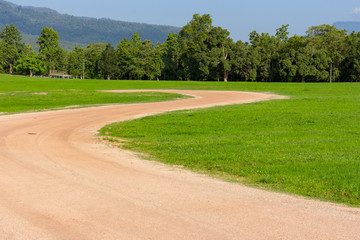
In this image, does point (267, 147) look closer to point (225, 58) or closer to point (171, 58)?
point (225, 58)

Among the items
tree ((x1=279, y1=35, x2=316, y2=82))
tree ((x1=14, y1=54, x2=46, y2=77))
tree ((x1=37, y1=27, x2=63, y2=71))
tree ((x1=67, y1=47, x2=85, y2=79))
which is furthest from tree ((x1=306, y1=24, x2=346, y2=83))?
tree ((x1=14, y1=54, x2=46, y2=77))

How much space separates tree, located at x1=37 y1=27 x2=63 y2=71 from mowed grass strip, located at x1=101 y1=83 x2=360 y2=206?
115219 millimetres

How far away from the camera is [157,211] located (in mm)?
6164

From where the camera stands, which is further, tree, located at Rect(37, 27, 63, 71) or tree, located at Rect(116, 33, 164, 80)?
tree, located at Rect(37, 27, 63, 71)

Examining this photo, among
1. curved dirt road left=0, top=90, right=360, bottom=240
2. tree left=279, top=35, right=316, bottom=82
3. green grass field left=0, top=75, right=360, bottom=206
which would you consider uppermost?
tree left=279, top=35, right=316, bottom=82

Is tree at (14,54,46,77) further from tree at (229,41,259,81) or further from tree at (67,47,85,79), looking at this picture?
tree at (229,41,259,81)

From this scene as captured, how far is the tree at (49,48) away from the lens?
4966 inches

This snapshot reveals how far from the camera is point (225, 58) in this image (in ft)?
302

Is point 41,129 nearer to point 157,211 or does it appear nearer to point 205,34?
point 157,211

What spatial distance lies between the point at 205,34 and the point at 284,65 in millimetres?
22739

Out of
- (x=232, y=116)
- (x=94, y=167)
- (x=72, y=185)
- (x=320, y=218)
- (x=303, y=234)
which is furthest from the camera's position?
(x=232, y=116)

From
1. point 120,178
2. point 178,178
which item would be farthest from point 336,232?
point 120,178

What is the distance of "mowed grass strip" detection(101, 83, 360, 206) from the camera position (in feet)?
26.6

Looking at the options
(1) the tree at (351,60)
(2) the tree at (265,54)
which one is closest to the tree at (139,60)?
(2) the tree at (265,54)
